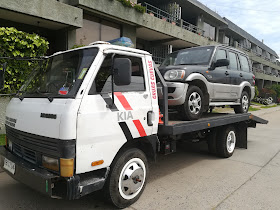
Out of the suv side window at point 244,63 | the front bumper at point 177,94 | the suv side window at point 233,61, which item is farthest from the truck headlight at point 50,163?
the suv side window at point 244,63

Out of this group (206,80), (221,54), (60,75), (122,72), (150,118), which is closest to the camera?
(122,72)

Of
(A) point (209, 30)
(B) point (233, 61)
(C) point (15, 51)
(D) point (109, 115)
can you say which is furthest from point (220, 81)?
(A) point (209, 30)

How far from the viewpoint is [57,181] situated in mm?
2496

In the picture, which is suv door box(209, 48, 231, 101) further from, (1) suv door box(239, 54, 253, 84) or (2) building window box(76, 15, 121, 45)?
(2) building window box(76, 15, 121, 45)

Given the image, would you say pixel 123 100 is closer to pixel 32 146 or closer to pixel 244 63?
pixel 32 146

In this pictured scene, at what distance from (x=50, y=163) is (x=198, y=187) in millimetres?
2427

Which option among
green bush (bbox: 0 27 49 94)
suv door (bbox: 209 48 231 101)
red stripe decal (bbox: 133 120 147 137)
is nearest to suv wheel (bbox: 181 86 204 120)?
suv door (bbox: 209 48 231 101)

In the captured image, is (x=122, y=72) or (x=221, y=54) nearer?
(x=122, y=72)

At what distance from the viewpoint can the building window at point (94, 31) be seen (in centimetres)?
1134

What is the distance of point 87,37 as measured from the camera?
38.1 ft

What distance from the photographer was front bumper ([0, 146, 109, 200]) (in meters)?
2.37

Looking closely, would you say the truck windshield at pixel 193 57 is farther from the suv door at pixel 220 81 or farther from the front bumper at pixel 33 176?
the front bumper at pixel 33 176

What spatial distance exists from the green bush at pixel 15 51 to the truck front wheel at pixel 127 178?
4414 millimetres

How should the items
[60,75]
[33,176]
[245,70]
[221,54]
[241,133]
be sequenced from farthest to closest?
[245,70], [241,133], [221,54], [60,75], [33,176]
